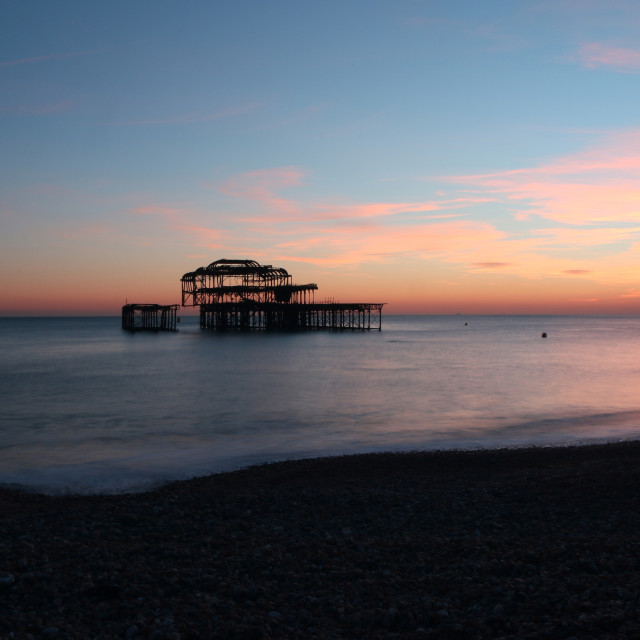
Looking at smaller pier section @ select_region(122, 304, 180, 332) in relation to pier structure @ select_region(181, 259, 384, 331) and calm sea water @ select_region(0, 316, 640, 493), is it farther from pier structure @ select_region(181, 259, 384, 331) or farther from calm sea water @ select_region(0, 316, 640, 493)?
calm sea water @ select_region(0, 316, 640, 493)

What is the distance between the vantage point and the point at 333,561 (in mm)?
6715

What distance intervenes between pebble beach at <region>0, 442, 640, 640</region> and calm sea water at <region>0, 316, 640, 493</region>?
4121mm

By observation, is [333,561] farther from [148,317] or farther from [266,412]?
[148,317]

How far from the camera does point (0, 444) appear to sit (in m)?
17.0

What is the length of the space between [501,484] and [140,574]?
6539 millimetres

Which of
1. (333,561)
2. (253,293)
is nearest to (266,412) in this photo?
(333,561)

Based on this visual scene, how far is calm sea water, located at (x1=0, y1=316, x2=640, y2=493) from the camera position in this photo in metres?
15.2

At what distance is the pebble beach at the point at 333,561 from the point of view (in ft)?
17.3

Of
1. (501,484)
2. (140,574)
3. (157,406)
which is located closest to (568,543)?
(501,484)

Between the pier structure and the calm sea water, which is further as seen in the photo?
the pier structure

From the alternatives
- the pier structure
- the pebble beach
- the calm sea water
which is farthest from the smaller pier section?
the pebble beach

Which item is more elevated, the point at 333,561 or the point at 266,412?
the point at 333,561

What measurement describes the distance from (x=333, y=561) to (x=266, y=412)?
55.0ft

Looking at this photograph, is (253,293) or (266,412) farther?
(253,293)
